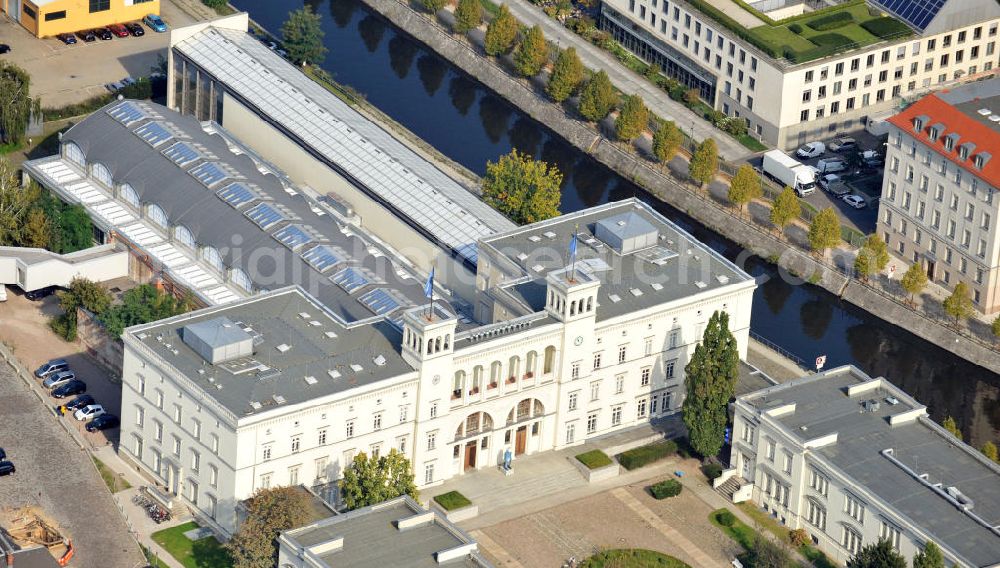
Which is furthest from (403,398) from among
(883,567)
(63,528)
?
(883,567)

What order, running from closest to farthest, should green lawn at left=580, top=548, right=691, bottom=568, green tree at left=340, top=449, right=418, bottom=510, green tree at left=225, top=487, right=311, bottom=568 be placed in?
green tree at left=225, top=487, right=311, bottom=568 → green tree at left=340, top=449, right=418, bottom=510 → green lawn at left=580, top=548, right=691, bottom=568

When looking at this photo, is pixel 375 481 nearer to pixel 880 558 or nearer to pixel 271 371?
pixel 271 371

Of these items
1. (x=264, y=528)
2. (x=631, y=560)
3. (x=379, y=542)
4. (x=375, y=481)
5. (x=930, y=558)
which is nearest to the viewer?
(x=930, y=558)

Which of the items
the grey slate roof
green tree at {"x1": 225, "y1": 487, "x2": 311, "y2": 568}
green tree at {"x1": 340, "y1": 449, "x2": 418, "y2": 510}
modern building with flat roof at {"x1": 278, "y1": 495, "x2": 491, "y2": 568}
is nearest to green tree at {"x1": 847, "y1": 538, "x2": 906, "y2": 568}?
modern building with flat roof at {"x1": 278, "y1": 495, "x2": 491, "y2": 568}

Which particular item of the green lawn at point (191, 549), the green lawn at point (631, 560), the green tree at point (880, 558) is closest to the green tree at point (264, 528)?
the green lawn at point (191, 549)

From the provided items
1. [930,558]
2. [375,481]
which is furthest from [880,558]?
[375,481]

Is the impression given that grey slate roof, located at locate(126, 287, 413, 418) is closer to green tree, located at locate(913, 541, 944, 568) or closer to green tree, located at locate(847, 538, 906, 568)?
green tree, located at locate(847, 538, 906, 568)

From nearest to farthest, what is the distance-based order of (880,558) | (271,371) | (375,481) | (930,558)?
(930,558), (880,558), (375,481), (271,371)
